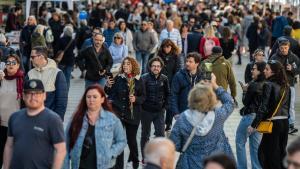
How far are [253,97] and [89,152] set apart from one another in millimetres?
3137

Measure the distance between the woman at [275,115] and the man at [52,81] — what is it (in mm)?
2205

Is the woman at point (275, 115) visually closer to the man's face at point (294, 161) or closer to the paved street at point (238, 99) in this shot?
the paved street at point (238, 99)

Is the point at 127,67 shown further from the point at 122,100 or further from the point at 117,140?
the point at 117,140

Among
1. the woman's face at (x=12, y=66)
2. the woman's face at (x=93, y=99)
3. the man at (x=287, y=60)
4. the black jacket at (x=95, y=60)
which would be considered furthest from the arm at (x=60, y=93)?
the man at (x=287, y=60)

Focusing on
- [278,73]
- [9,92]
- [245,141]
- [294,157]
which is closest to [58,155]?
[9,92]

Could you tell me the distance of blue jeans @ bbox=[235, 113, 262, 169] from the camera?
10.9 m

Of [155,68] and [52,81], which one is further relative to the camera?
[155,68]

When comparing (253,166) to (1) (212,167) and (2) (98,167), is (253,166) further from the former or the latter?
(1) (212,167)

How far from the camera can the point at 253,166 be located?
37.1ft

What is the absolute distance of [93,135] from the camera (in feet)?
26.6

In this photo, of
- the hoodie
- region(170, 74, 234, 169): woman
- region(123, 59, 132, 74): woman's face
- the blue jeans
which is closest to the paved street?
the hoodie

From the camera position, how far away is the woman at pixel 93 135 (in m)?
8.11

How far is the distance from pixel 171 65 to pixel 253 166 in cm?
409

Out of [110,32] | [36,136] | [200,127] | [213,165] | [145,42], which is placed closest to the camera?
[213,165]
